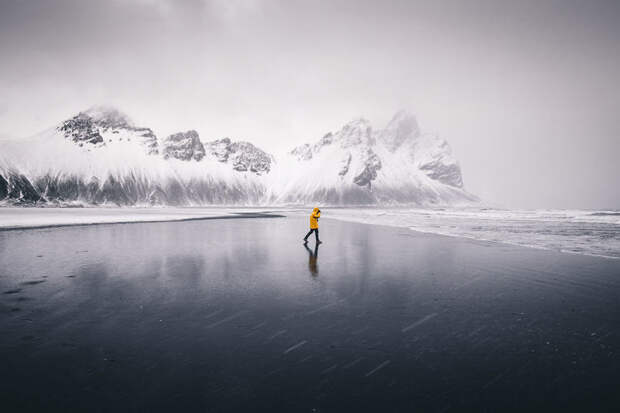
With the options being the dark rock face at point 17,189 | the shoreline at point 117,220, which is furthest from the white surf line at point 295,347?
the dark rock face at point 17,189

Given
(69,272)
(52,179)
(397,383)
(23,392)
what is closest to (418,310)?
(397,383)

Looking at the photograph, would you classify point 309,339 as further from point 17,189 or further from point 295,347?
point 17,189

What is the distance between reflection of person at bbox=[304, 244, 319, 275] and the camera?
12.9 metres

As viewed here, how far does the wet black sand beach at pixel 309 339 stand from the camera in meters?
4.60

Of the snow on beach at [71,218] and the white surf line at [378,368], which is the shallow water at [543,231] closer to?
the white surf line at [378,368]

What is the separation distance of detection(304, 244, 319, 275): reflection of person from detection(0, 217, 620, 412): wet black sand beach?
308 mm

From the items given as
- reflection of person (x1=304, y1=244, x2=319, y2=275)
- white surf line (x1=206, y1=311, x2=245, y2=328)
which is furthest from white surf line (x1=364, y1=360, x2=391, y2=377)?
reflection of person (x1=304, y1=244, x2=319, y2=275)

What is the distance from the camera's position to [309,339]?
21.3ft

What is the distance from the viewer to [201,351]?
19.4 ft

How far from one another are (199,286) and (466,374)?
8.01m

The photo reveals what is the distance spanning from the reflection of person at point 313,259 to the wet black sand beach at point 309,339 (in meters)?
0.31

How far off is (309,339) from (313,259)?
906 centimetres

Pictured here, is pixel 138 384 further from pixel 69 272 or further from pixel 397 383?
pixel 69 272

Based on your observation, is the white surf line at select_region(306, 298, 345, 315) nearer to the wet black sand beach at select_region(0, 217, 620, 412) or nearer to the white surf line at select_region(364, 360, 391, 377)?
the wet black sand beach at select_region(0, 217, 620, 412)
